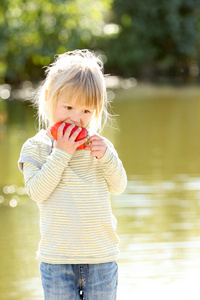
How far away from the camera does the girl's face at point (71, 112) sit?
8.00ft

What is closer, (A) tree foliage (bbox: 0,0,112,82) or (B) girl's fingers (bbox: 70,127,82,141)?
(B) girl's fingers (bbox: 70,127,82,141)

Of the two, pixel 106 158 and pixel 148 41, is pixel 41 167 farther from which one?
pixel 148 41

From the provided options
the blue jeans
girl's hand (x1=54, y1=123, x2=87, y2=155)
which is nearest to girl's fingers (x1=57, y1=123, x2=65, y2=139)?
girl's hand (x1=54, y1=123, x2=87, y2=155)

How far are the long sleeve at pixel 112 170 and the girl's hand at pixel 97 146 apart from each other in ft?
0.05

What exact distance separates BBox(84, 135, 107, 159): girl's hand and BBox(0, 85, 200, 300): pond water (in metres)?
1.88

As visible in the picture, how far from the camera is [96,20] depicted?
22.8 metres

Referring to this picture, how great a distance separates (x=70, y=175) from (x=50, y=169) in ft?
0.28

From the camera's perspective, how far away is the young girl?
93.9 inches

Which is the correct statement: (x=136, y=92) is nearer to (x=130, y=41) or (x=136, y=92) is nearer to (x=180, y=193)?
(x=130, y=41)

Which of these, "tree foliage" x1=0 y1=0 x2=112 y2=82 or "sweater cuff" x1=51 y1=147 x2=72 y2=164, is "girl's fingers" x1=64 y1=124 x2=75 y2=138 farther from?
"tree foliage" x1=0 y1=0 x2=112 y2=82

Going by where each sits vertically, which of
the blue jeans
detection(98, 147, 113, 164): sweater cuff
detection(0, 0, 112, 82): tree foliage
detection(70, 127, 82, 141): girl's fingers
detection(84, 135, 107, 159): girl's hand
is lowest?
the blue jeans

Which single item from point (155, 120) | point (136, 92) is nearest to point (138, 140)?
point (155, 120)

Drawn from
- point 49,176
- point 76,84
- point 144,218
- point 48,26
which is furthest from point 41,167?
point 48,26

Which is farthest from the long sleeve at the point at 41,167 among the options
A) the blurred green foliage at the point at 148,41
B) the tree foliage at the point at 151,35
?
the tree foliage at the point at 151,35
